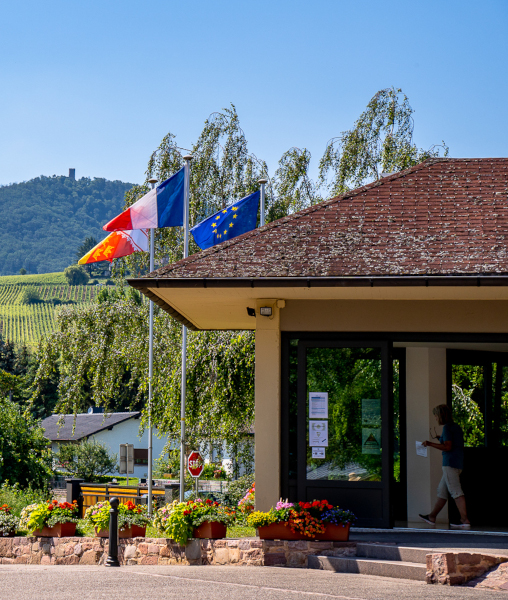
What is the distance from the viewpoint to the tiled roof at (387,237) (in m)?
8.30

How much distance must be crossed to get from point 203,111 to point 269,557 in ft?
47.7

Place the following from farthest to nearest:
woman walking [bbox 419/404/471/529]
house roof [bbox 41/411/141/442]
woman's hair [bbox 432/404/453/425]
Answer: house roof [bbox 41/411/141/442]
woman's hair [bbox 432/404/453/425]
woman walking [bbox 419/404/471/529]

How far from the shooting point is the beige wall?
30.0 ft

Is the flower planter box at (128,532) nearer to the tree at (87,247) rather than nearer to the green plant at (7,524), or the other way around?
the green plant at (7,524)

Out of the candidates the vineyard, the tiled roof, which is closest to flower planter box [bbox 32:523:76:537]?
the tiled roof

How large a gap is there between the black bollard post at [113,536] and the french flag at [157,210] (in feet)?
21.8

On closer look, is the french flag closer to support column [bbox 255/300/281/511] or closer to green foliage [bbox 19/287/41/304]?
support column [bbox 255/300/281/511]

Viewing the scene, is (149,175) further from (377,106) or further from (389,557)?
(389,557)

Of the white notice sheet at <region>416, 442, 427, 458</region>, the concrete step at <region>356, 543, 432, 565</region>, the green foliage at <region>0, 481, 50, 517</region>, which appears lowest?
the green foliage at <region>0, 481, 50, 517</region>

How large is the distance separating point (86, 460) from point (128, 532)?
125ft

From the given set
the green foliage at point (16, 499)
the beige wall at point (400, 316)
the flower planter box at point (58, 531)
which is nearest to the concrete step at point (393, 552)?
the beige wall at point (400, 316)

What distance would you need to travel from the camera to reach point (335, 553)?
26.8 feet

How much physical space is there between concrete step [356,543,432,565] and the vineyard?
94.3m

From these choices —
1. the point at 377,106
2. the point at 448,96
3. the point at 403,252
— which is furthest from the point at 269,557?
the point at 377,106
